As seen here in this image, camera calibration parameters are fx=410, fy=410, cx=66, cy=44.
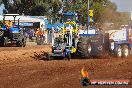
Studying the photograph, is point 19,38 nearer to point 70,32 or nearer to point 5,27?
point 5,27

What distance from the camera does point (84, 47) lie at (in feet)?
69.6

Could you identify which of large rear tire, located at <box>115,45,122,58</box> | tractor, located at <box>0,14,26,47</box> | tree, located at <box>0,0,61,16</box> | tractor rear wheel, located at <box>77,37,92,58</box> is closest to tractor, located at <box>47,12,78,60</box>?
tractor rear wheel, located at <box>77,37,92,58</box>

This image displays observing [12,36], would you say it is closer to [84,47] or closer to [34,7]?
[84,47]

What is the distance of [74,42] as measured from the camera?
2133 centimetres

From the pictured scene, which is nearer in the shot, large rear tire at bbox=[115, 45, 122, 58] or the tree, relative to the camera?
large rear tire at bbox=[115, 45, 122, 58]

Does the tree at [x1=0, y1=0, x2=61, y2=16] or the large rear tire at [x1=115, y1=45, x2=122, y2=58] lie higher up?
the tree at [x1=0, y1=0, x2=61, y2=16]

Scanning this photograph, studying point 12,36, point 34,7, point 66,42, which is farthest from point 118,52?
point 34,7

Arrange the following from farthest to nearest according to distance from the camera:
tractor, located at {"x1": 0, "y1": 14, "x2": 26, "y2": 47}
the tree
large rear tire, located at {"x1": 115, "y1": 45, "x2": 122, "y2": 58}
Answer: the tree → tractor, located at {"x1": 0, "y1": 14, "x2": 26, "y2": 47} → large rear tire, located at {"x1": 115, "y1": 45, "x2": 122, "y2": 58}

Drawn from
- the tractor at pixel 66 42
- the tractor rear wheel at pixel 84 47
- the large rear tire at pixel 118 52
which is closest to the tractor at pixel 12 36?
the tractor at pixel 66 42

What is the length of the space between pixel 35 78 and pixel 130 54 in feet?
37.2

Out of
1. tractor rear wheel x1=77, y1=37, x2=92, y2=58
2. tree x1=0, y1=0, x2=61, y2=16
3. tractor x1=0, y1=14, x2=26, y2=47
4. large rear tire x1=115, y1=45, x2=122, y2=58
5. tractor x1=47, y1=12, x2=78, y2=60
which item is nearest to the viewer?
tractor x1=47, y1=12, x2=78, y2=60

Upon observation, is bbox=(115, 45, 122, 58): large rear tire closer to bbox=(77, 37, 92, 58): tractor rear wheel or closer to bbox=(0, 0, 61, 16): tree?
bbox=(77, 37, 92, 58): tractor rear wheel

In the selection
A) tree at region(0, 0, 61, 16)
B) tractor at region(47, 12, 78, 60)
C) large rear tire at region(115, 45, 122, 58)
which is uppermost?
tree at region(0, 0, 61, 16)

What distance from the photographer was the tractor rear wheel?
21109mm
